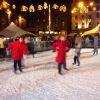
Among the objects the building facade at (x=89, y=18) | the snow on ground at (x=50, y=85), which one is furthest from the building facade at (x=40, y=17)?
the snow on ground at (x=50, y=85)

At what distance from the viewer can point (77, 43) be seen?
658 inches

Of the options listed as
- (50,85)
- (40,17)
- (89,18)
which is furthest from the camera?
(89,18)

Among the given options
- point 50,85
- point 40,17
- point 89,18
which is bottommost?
point 50,85

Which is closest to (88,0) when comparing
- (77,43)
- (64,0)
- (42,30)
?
(64,0)

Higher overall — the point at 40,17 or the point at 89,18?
the point at 40,17

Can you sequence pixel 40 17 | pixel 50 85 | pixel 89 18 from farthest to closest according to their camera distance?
pixel 89 18 → pixel 40 17 → pixel 50 85

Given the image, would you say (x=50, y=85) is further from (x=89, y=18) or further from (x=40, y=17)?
(x=89, y=18)

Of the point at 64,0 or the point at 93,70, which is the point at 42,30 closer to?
the point at 64,0

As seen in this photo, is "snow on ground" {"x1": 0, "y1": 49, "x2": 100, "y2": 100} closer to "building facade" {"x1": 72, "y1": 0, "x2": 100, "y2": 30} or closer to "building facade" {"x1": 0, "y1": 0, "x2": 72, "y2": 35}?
"building facade" {"x1": 0, "y1": 0, "x2": 72, "y2": 35}

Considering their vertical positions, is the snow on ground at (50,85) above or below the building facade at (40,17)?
below

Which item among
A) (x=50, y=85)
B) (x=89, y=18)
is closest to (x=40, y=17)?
(x=89, y=18)

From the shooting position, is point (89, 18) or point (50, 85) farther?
point (89, 18)

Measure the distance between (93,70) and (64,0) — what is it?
62.4 metres

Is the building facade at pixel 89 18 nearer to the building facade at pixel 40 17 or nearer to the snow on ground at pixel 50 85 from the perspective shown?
the building facade at pixel 40 17
